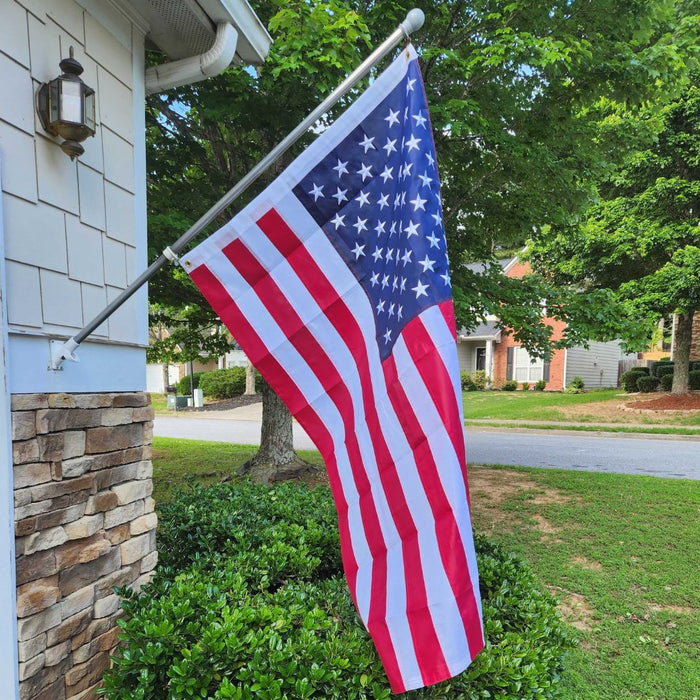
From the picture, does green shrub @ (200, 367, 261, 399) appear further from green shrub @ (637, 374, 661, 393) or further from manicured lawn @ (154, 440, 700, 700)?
green shrub @ (637, 374, 661, 393)

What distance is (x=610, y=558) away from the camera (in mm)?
4945

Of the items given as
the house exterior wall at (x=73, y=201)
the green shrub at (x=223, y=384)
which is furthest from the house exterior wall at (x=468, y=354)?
the house exterior wall at (x=73, y=201)

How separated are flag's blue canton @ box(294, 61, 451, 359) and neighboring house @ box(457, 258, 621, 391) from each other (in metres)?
21.2

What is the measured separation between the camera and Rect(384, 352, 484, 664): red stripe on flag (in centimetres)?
194

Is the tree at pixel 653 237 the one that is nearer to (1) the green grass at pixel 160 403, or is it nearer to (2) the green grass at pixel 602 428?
(2) the green grass at pixel 602 428

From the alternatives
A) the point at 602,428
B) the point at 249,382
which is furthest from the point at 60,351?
the point at 249,382

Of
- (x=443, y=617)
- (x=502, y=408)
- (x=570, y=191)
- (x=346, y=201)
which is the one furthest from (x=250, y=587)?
(x=502, y=408)

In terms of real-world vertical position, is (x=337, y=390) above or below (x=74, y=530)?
above

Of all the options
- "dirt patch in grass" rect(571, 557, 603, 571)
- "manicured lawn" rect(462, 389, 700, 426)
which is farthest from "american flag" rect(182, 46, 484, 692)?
"manicured lawn" rect(462, 389, 700, 426)

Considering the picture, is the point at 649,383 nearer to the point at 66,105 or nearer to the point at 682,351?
the point at 682,351

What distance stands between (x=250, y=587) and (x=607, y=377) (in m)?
27.8

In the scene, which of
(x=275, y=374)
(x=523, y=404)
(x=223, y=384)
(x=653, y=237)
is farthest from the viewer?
(x=223, y=384)

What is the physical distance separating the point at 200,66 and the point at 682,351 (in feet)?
55.7

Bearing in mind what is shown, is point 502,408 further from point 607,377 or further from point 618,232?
point 607,377
